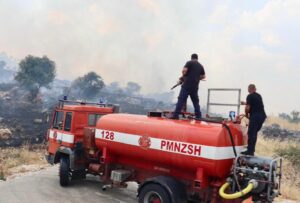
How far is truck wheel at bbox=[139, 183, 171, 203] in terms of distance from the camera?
7.75m

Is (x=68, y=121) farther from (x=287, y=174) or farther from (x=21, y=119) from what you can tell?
→ (x=21, y=119)

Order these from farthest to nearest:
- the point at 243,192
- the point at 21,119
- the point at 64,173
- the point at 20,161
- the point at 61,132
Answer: the point at 21,119 < the point at 20,161 < the point at 61,132 < the point at 64,173 < the point at 243,192

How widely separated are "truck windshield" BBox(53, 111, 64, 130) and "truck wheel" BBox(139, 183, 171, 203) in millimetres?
4706

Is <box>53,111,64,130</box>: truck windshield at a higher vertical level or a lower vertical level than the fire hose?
higher

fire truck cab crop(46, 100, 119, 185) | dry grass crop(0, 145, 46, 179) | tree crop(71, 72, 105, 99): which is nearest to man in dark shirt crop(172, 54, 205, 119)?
fire truck cab crop(46, 100, 119, 185)

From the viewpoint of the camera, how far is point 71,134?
11133 mm

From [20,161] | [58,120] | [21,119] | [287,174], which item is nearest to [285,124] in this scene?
[287,174]

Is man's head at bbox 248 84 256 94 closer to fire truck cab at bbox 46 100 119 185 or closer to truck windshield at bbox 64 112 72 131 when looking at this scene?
fire truck cab at bbox 46 100 119 185

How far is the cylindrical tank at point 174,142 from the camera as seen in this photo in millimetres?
7305

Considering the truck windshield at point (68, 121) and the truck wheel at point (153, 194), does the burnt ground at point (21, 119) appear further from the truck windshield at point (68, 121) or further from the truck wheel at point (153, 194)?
the truck wheel at point (153, 194)

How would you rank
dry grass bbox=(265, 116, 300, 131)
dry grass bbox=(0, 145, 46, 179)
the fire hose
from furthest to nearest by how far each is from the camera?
dry grass bbox=(265, 116, 300, 131) → dry grass bbox=(0, 145, 46, 179) → the fire hose

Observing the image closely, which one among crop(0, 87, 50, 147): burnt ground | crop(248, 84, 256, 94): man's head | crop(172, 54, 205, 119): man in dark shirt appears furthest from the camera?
crop(0, 87, 50, 147): burnt ground

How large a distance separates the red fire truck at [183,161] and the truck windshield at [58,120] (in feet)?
7.66

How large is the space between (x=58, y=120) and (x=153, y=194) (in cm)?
522
